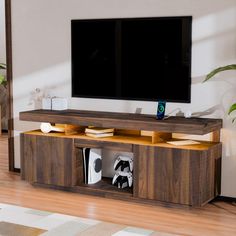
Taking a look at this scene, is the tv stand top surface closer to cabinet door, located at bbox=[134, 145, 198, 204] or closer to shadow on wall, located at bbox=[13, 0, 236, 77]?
cabinet door, located at bbox=[134, 145, 198, 204]

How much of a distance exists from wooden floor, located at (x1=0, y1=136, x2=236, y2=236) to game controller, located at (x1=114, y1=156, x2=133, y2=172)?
1.19ft

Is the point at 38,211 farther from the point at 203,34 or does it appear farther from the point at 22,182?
the point at 203,34

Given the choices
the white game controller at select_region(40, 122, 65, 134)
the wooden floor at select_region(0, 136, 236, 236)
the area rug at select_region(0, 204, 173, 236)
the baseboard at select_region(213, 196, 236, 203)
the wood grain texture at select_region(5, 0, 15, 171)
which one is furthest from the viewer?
the wood grain texture at select_region(5, 0, 15, 171)

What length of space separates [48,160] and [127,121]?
35.6 inches

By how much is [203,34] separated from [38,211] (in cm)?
198

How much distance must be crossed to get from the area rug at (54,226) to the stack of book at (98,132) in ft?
2.84

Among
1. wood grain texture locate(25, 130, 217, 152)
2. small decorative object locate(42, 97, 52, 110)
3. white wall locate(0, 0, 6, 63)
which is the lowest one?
wood grain texture locate(25, 130, 217, 152)

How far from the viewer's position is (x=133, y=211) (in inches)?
166

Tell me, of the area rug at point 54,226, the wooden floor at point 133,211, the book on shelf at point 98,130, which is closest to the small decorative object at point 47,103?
the book on shelf at point 98,130

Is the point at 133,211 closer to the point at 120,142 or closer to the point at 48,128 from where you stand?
the point at 120,142

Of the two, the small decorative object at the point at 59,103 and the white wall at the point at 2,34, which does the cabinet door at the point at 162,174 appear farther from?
the white wall at the point at 2,34

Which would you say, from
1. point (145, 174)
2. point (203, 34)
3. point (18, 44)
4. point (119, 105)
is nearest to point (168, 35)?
point (203, 34)

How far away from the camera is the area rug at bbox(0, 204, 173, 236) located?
145 inches

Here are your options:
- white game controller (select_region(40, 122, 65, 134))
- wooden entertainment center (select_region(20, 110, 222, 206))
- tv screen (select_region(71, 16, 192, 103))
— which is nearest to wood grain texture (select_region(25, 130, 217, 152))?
wooden entertainment center (select_region(20, 110, 222, 206))
